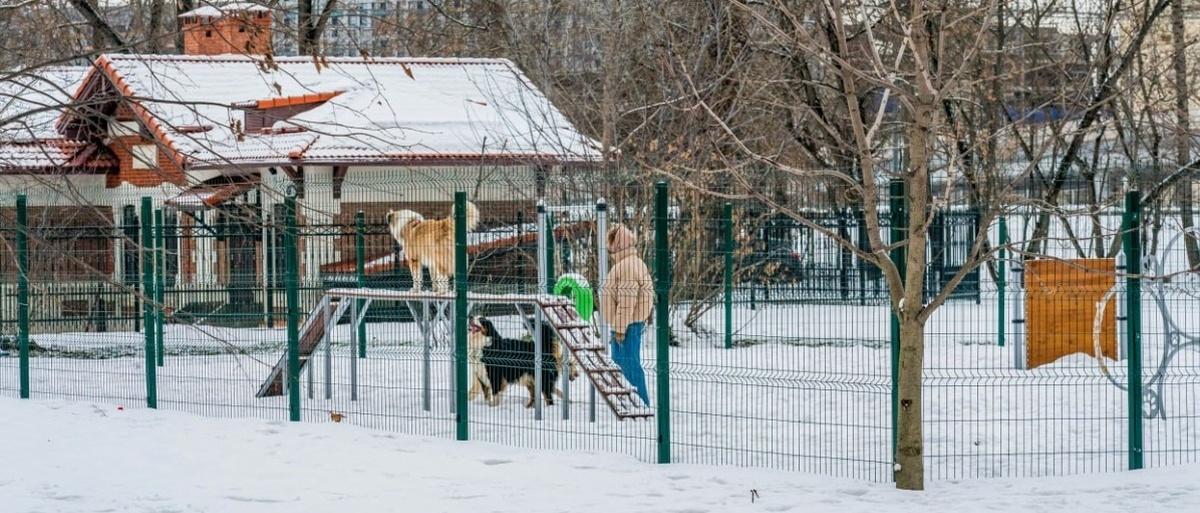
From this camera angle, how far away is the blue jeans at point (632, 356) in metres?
13.3

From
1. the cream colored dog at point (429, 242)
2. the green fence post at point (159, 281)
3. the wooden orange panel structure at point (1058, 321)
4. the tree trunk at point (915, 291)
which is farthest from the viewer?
the wooden orange panel structure at point (1058, 321)

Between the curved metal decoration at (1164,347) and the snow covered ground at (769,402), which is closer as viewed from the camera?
the snow covered ground at (769,402)

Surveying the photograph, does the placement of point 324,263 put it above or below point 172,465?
above

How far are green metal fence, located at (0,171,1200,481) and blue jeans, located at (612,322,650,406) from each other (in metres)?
0.33

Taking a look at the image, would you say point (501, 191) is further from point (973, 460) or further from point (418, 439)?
point (973, 460)

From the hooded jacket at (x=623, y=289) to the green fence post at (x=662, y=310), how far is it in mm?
1589

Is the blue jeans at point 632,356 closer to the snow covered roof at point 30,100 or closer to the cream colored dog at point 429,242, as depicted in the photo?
the cream colored dog at point 429,242

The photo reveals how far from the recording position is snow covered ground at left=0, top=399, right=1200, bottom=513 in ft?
31.7

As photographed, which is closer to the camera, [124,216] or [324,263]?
[324,263]

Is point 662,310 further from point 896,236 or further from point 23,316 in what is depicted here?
point 23,316

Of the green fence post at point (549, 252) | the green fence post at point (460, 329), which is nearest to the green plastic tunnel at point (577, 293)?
the green fence post at point (549, 252)

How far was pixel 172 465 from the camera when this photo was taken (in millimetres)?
11328

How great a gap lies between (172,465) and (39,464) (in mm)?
950

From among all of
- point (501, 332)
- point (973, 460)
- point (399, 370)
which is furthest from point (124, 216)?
point (973, 460)
